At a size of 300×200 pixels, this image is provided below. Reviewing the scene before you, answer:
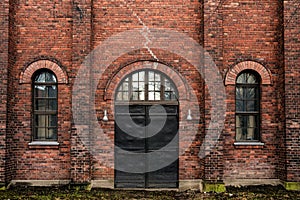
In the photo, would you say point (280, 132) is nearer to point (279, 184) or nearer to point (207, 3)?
point (279, 184)

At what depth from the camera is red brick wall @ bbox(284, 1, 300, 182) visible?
12047 mm

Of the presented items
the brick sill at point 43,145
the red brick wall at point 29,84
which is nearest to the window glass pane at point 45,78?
the red brick wall at point 29,84

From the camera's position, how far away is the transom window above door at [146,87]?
12.6 m

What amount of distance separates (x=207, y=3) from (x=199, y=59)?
5.84 feet

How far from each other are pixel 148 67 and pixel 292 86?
4597mm

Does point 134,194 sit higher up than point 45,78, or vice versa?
point 45,78

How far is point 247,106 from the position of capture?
12742 mm

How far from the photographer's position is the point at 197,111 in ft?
41.1

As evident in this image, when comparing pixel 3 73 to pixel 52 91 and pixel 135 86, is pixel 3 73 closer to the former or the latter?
pixel 52 91

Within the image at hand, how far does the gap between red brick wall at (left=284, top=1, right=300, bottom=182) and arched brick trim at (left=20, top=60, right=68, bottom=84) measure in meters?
7.10

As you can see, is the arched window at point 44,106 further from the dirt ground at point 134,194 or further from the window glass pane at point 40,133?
the dirt ground at point 134,194

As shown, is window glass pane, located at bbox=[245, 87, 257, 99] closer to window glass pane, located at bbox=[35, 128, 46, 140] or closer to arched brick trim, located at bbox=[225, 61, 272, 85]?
arched brick trim, located at bbox=[225, 61, 272, 85]

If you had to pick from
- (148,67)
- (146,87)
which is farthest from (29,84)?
(148,67)

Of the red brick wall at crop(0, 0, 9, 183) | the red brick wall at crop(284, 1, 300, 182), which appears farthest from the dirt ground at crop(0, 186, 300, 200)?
the red brick wall at crop(0, 0, 9, 183)
